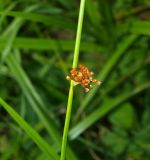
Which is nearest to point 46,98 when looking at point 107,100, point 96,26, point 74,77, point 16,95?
point 16,95

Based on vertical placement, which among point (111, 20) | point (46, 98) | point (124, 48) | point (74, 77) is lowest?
point (46, 98)

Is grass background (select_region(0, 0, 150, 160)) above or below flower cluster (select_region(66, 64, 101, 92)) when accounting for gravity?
below

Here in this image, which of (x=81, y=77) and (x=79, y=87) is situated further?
(x=79, y=87)

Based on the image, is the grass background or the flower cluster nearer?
the flower cluster

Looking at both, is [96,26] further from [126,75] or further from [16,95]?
[16,95]

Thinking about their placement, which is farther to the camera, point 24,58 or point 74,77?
point 24,58

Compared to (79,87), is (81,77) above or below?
above

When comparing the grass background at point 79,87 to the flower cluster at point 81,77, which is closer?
the flower cluster at point 81,77

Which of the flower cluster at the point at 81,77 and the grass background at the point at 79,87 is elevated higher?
the flower cluster at the point at 81,77
